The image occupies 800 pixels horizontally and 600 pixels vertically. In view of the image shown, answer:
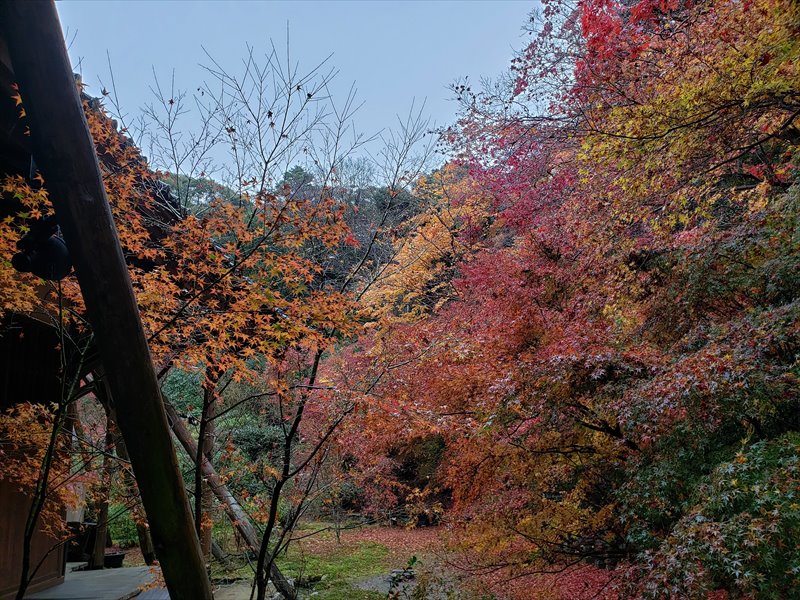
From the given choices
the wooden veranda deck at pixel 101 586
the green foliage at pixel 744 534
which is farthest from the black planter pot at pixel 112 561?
the green foliage at pixel 744 534

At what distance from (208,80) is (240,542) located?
29.1 feet

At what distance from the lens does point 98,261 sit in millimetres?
1832

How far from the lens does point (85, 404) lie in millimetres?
14445

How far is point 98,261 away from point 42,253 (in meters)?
1.15

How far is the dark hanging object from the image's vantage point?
8.75ft

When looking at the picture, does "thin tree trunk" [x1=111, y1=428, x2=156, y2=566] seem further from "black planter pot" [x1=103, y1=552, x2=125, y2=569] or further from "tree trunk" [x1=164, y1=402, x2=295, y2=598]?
"tree trunk" [x1=164, y1=402, x2=295, y2=598]

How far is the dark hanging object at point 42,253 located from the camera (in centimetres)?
267

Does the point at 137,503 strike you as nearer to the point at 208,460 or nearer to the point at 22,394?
the point at 208,460

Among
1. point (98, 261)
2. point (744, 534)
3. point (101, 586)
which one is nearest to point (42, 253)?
point (98, 261)

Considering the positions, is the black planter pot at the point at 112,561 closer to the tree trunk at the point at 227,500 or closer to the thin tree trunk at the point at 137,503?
the thin tree trunk at the point at 137,503

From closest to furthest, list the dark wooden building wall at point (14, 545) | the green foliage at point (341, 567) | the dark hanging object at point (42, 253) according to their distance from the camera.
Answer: the dark hanging object at point (42, 253), the dark wooden building wall at point (14, 545), the green foliage at point (341, 567)

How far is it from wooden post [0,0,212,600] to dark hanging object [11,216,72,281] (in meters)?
1.02

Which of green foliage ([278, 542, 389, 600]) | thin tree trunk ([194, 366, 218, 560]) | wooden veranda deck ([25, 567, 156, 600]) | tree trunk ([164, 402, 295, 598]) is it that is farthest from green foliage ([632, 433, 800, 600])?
green foliage ([278, 542, 389, 600])

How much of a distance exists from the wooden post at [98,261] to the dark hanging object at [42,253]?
102 centimetres
